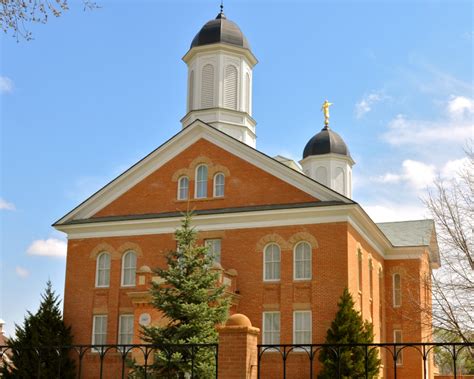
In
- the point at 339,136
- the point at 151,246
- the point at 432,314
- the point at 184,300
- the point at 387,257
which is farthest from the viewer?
the point at 339,136

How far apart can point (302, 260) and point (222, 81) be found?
10.2 metres

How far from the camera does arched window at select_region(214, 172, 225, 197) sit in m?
28.2

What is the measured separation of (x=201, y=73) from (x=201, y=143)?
198 inches

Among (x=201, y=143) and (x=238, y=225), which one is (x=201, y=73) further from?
(x=238, y=225)

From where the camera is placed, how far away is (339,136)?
40125 millimetres

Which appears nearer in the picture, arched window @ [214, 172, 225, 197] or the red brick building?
the red brick building

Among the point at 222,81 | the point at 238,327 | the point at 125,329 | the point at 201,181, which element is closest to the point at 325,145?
the point at 222,81

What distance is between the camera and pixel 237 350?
34.4ft

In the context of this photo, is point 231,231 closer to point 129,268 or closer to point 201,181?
point 201,181

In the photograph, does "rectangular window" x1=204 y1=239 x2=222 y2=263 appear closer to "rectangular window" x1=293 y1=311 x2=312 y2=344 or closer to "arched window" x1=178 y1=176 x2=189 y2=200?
"arched window" x1=178 y1=176 x2=189 y2=200

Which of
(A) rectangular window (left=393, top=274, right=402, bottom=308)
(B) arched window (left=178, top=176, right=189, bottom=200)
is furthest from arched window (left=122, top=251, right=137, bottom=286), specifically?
(A) rectangular window (left=393, top=274, right=402, bottom=308)

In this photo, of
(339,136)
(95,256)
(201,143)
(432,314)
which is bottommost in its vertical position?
(432,314)

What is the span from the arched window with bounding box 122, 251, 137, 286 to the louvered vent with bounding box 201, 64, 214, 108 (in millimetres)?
7882

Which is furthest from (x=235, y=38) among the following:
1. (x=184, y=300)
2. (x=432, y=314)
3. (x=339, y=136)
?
(x=432, y=314)
